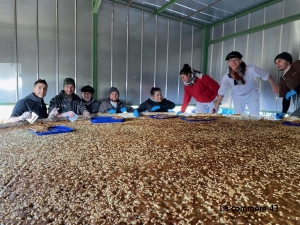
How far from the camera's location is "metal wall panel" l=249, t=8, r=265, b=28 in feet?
12.2

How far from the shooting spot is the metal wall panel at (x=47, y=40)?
3.40 metres

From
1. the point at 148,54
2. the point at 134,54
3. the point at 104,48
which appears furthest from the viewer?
the point at 148,54

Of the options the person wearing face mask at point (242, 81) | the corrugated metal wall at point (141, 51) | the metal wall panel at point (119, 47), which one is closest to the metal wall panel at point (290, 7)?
the person wearing face mask at point (242, 81)

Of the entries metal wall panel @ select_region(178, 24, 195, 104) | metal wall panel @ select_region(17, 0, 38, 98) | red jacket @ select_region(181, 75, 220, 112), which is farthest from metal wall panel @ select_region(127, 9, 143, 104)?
metal wall panel @ select_region(17, 0, 38, 98)

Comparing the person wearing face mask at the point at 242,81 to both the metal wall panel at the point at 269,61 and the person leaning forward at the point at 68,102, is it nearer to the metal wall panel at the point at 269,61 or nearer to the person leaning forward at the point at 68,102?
the metal wall panel at the point at 269,61

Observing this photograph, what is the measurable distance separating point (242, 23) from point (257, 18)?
330mm

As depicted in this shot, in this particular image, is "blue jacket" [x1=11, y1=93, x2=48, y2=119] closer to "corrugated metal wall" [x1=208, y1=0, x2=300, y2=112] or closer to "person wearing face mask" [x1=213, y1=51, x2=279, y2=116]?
"person wearing face mask" [x1=213, y1=51, x2=279, y2=116]

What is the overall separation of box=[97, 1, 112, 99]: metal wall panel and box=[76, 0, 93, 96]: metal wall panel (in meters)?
0.18

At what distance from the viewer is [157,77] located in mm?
4527

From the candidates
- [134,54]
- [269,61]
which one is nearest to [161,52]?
[134,54]

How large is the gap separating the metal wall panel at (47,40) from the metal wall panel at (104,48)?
0.77 meters

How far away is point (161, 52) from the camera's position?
4523mm

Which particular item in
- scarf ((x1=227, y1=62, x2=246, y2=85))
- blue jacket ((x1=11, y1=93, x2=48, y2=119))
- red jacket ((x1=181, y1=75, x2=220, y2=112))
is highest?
scarf ((x1=227, y1=62, x2=246, y2=85))

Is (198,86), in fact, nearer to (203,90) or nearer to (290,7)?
(203,90)
